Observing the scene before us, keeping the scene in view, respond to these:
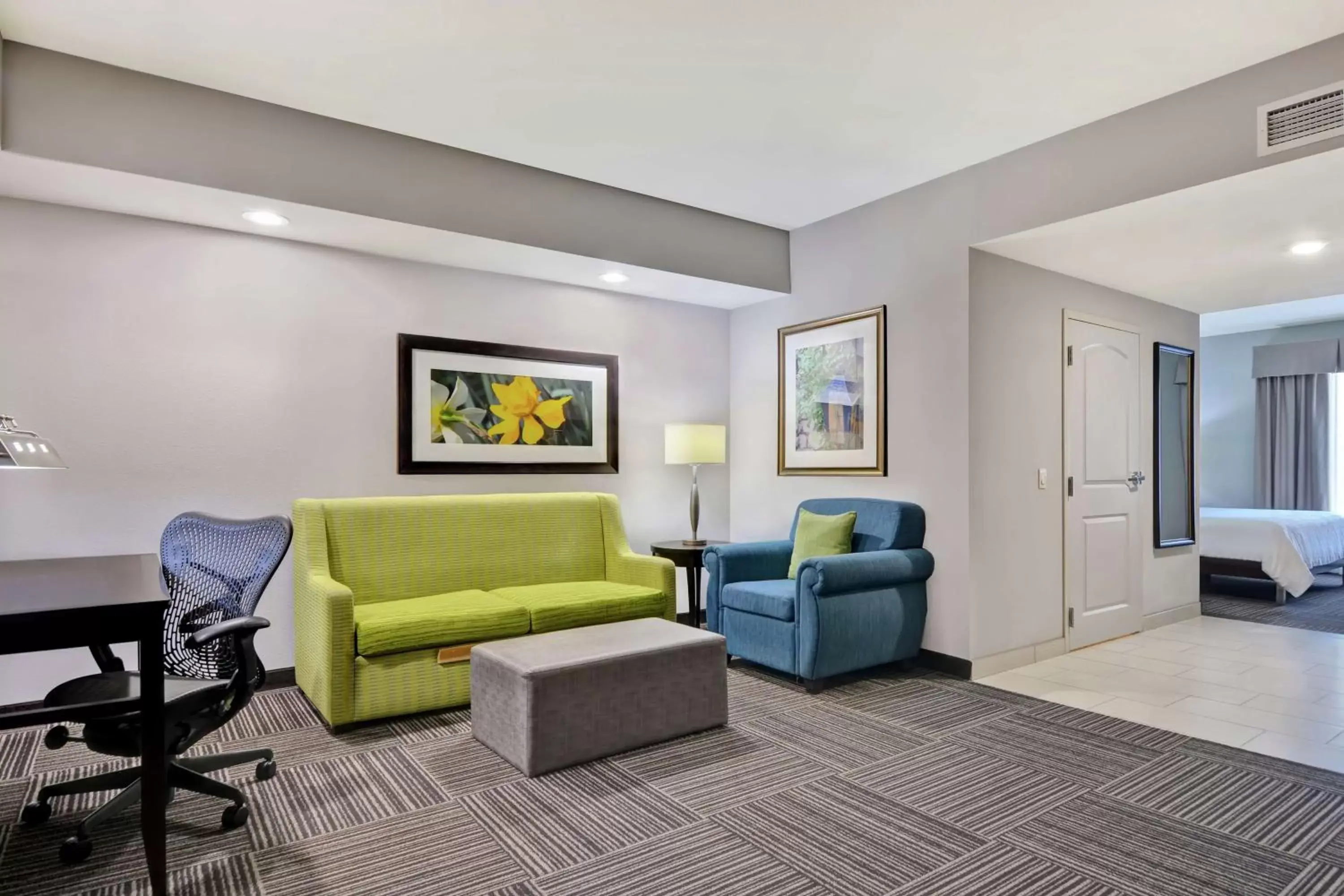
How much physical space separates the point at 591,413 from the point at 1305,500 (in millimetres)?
7877

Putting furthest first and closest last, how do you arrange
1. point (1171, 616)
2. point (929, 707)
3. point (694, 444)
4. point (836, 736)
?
point (1171, 616), point (694, 444), point (929, 707), point (836, 736)

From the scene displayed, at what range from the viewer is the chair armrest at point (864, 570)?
3.74 meters

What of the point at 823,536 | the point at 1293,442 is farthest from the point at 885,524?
the point at 1293,442

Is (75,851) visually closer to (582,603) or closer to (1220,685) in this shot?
(582,603)

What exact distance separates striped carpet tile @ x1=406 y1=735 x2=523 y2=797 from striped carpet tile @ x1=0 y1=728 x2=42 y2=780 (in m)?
1.39

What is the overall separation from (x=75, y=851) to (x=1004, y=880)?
2.60 m

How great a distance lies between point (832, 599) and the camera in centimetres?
380

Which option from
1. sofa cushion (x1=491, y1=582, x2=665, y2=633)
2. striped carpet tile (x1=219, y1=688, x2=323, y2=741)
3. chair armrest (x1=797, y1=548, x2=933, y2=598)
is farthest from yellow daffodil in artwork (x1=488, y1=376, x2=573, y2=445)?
chair armrest (x1=797, y1=548, x2=933, y2=598)

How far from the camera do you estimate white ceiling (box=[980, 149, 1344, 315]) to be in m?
3.20

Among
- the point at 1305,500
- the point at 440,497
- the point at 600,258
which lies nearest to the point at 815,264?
the point at 600,258

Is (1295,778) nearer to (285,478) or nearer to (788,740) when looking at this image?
(788,740)

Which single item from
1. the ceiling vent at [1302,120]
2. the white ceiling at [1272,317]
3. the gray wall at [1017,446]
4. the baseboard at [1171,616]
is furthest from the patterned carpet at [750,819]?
the white ceiling at [1272,317]

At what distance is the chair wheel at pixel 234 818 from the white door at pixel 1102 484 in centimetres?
431

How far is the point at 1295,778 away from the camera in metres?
2.80
